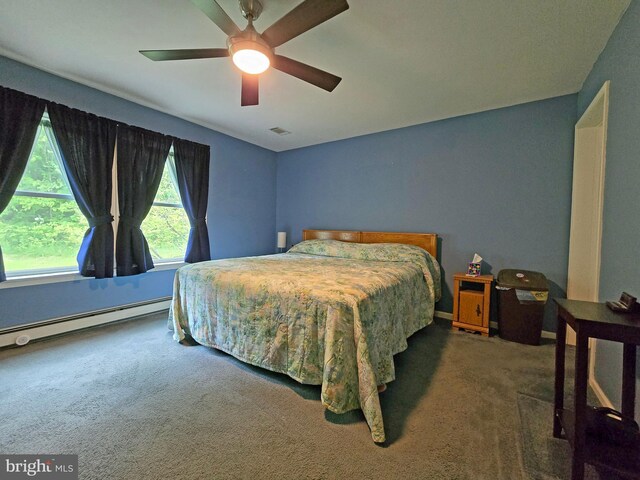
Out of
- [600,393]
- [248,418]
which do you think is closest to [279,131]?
[248,418]

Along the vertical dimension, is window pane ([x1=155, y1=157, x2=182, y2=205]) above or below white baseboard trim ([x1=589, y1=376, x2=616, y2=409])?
above

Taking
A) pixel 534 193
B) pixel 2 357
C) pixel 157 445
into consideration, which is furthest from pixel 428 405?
pixel 2 357

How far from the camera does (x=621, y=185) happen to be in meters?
1.61

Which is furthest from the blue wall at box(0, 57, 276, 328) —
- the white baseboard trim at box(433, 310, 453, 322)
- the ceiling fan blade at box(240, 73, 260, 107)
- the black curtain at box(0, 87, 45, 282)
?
the white baseboard trim at box(433, 310, 453, 322)

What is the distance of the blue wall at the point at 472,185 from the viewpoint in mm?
2764

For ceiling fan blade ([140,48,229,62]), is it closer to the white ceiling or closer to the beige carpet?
the white ceiling

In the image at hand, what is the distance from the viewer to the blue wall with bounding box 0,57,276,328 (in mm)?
2449

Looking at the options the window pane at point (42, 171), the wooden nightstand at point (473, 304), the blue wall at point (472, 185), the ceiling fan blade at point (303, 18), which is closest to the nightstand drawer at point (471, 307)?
the wooden nightstand at point (473, 304)

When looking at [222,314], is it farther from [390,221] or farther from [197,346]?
[390,221]

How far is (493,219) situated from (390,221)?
4.12 ft

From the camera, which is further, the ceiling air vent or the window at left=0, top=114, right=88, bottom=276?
the ceiling air vent

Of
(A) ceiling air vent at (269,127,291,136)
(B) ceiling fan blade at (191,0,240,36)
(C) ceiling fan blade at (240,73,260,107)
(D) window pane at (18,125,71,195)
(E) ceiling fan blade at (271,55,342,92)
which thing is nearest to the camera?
(B) ceiling fan blade at (191,0,240,36)

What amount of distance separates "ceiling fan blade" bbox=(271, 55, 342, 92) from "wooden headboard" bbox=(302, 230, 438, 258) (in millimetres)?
2233

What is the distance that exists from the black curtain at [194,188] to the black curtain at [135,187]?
28cm
